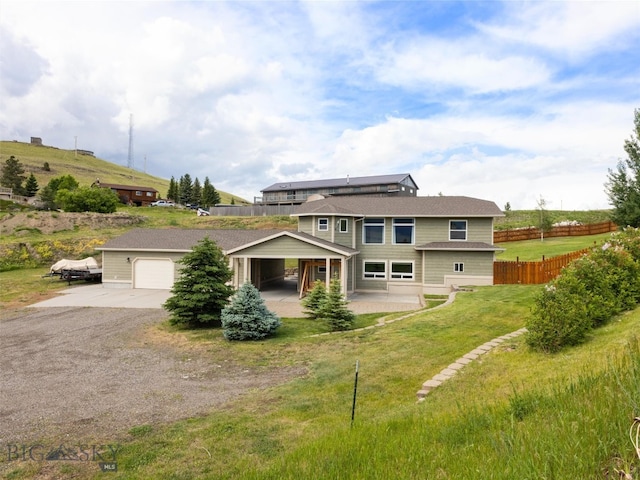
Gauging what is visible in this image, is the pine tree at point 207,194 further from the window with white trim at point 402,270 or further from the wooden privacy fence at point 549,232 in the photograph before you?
the window with white trim at point 402,270

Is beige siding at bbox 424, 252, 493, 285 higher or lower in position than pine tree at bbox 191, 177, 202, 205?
lower

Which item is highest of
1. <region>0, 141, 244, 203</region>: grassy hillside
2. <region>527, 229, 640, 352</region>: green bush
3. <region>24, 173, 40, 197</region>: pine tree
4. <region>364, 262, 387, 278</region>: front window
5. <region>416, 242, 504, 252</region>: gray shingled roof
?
<region>0, 141, 244, 203</region>: grassy hillside

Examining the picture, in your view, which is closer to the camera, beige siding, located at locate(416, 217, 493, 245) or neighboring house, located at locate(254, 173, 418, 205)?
beige siding, located at locate(416, 217, 493, 245)

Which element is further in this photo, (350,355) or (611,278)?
(350,355)

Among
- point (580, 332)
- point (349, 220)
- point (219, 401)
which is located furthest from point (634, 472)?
point (349, 220)

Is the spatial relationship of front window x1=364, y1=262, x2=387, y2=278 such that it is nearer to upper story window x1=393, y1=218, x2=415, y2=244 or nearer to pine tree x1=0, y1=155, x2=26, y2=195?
upper story window x1=393, y1=218, x2=415, y2=244

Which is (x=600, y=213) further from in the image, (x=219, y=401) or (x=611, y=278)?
(x=219, y=401)

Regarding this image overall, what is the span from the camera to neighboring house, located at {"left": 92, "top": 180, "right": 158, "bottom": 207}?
250 ft

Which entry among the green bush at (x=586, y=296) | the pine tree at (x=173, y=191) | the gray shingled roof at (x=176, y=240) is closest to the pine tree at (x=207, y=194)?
the pine tree at (x=173, y=191)

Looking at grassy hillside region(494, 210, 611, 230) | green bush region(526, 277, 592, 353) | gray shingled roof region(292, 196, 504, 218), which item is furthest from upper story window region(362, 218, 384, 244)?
grassy hillside region(494, 210, 611, 230)

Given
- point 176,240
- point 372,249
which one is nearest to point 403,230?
point 372,249

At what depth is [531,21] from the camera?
473 inches

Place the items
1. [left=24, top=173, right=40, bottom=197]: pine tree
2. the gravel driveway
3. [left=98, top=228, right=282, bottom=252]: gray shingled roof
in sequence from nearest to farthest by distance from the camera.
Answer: the gravel driveway, [left=98, top=228, right=282, bottom=252]: gray shingled roof, [left=24, top=173, right=40, bottom=197]: pine tree

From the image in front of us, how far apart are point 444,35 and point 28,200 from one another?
69.1m
